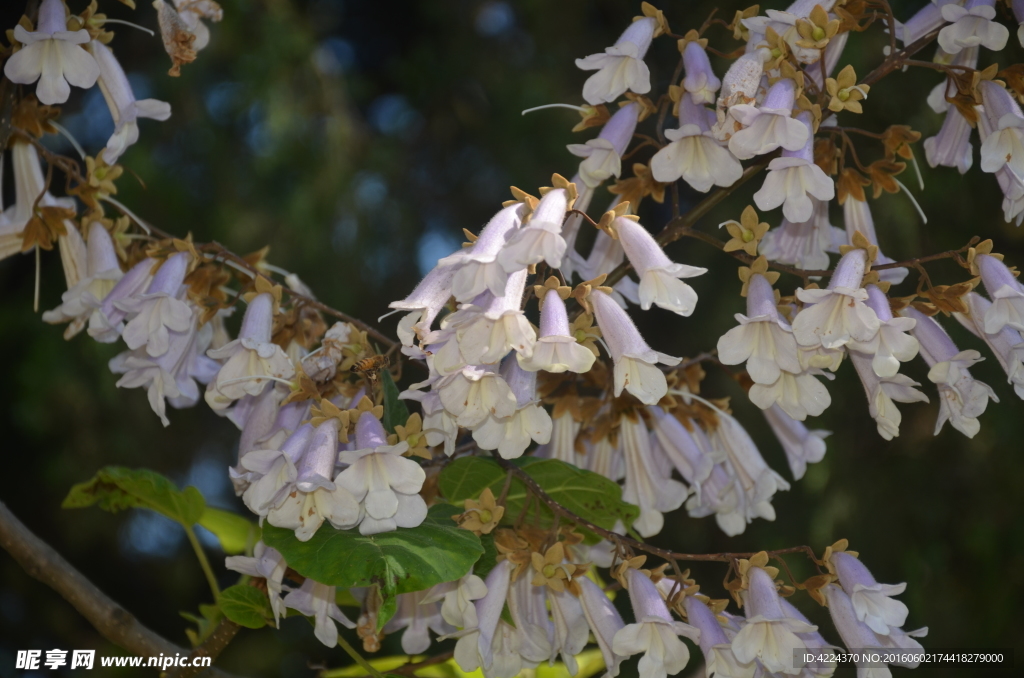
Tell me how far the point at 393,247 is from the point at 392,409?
2.02m

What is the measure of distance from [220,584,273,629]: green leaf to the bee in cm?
24

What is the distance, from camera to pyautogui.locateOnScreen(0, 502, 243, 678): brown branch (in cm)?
99

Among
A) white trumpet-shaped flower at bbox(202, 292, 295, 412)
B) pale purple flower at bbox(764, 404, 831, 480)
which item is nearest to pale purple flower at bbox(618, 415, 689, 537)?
pale purple flower at bbox(764, 404, 831, 480)

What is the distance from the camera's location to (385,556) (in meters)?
0.79

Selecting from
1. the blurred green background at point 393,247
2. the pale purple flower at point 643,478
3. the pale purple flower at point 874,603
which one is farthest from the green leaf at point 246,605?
the blurred green background at point 393,247

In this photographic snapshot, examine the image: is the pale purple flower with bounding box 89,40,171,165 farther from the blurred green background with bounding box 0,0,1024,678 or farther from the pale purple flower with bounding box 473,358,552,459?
the blurred green background with bounding box 0,0,1024,678

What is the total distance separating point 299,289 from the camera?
1123mm

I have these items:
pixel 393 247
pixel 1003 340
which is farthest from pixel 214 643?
pixel 393 247

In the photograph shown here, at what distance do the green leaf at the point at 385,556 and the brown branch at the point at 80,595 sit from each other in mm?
260

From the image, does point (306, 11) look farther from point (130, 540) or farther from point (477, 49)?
point (130, 540)

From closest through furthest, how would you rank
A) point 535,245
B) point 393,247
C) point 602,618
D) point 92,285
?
point 535,245
point 602,618
point 92,285
point 393,247

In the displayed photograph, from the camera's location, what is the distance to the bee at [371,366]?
2.94 ft

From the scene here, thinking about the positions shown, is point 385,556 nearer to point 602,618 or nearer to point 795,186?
point 602,618

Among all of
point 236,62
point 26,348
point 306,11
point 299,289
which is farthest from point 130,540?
point 299,289
